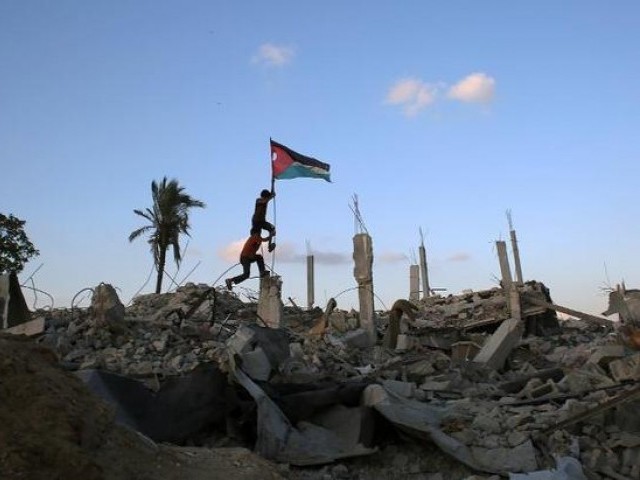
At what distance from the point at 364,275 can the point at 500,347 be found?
3389 mm

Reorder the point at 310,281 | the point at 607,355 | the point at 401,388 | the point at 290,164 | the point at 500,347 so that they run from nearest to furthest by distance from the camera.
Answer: the point at 401,388, the point at 607,355, the point at 500,347, the point at 290,164, the point at 310,281

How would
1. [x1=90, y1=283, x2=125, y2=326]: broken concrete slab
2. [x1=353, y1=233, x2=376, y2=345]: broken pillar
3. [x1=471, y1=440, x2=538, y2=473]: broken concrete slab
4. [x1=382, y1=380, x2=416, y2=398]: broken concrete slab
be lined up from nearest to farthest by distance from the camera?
[x1=471, y1=440, x2=538, y2=473]: broken concrete slab → [x1=382, y1=380, x2=416, y2=398]: broken concrete slab → [x1=90, y1=283, x2=125, y2=326]: broken concrete slab → [x1=353, y1=233, x2=376, y2=345]: broken pillar

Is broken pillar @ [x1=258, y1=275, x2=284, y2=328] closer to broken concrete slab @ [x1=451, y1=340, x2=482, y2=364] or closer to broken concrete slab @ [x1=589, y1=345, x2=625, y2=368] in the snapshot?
broken concrete slab @ [x1=451, y1=340, x2=482, y2=364]

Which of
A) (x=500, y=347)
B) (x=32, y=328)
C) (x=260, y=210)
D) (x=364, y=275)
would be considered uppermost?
(x=260, y=210)

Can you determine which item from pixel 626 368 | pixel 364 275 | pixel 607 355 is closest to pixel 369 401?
pixel 626 368

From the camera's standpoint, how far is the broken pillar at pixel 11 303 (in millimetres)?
8695

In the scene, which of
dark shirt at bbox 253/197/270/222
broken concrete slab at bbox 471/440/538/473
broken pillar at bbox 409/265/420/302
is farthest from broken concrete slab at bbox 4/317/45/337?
broken pillar at bbox 409/265/420/302

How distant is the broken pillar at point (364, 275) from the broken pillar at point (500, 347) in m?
2.77

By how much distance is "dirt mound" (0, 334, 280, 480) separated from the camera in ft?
10.8

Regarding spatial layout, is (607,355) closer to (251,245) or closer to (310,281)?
(251,245)

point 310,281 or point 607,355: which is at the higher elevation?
point 310,281

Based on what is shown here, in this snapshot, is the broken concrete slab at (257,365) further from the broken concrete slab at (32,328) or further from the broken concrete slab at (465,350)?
the broken concrete slab at (465,350)

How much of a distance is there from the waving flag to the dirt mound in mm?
8354

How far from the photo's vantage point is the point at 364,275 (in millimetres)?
12023
